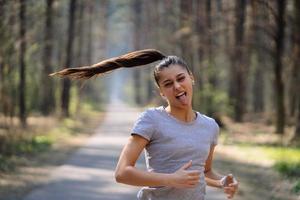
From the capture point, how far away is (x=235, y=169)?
1507 cm

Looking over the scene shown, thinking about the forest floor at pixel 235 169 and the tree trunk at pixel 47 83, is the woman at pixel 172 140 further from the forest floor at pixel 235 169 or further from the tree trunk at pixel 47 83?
the tree trunk at pixel 47 83

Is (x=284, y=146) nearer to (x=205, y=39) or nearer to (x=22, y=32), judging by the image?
(x=22, y=32)

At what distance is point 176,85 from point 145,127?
28 cm

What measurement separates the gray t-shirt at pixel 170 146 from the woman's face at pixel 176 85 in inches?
3.9

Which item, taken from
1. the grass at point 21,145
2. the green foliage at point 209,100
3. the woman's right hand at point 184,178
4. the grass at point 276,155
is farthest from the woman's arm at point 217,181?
the green foliage at point 209,100

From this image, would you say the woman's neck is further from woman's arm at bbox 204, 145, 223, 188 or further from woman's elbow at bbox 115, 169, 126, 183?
woman's elbow at bbox 115, 169, 126, 183

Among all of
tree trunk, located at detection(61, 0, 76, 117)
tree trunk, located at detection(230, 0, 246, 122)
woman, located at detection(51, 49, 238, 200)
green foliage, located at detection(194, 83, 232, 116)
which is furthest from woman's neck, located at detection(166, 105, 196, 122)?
tree trunk, located at detection(61, 0, 76, 117)

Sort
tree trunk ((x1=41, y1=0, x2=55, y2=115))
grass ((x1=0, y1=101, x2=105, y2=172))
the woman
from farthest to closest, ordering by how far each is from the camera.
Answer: tree trunk ((x1=41, y1=0, x2=55, y2=115)) → grass ((x1=0, y1=101, x2=105, y2=172)) → the woman

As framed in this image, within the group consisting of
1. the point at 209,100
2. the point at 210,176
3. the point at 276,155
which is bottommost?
the point at 209,100

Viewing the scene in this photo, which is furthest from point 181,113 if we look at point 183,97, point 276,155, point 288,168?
point 276,155

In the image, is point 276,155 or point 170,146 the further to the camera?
point 276,155

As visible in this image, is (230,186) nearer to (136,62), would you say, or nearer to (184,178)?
(184,178)

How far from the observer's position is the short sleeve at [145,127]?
3.53 meters

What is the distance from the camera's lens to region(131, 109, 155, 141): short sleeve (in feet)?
11.6
